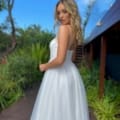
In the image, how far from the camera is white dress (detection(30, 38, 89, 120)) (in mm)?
4348

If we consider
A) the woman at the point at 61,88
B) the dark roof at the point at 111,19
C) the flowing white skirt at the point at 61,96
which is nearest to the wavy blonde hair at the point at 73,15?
the woman at the point at 61,88

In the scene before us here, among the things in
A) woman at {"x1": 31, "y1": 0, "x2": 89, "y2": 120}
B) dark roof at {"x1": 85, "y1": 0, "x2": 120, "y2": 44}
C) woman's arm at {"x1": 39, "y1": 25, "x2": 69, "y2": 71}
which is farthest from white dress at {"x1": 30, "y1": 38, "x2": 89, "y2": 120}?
dark roof at {"x1": 85, "y1": 0, "x2": 120, "y2": 44}

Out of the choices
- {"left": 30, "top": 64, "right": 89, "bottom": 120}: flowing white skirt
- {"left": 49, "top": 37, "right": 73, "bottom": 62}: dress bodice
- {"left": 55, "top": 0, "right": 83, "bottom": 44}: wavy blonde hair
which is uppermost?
{"left": 55, "top": 0, "right": 83, "bottom": 44}: wavy blonde hair

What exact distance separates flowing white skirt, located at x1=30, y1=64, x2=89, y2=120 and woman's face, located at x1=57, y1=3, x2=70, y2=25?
500 millimetres

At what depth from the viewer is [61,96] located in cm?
434

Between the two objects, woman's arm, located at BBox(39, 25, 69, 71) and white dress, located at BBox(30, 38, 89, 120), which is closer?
woman's arm, located at BBox(39, 25, 69, 71)

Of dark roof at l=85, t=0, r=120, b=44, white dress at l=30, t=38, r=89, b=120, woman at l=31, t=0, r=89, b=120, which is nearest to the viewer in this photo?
woman at l=31, t=0, r=89, b=120

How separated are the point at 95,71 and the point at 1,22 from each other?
7371mm

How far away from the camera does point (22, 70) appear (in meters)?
11.2

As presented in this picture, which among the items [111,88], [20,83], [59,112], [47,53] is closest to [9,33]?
[47,53]

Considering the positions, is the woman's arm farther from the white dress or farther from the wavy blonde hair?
the white dress

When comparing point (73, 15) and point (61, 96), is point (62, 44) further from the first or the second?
point (61, 96)

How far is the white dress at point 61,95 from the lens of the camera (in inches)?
171

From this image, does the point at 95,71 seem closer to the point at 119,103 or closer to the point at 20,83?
the point at 20,83
